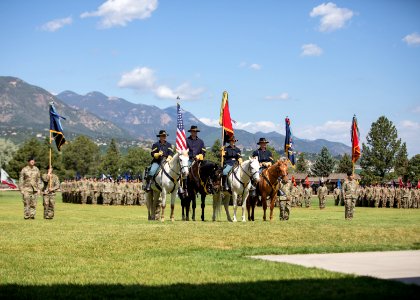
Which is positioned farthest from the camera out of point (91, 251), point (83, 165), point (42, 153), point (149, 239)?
point (83, 165)

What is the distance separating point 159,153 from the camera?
2361 centimetres

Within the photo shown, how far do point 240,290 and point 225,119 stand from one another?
18.6m

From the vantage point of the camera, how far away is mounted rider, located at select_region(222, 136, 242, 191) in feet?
78.8

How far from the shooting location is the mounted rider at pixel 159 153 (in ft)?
77.8

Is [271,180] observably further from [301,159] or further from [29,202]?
[301,159]

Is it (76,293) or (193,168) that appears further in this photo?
(193,168)

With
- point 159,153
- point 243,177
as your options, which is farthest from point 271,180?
point 159,153

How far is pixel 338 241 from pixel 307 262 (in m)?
4.23

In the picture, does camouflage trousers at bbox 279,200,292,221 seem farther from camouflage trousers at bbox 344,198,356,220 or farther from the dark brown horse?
the dark brown horse

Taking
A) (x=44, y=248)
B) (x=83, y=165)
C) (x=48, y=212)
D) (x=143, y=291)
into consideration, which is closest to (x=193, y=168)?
(x=48, y=212)

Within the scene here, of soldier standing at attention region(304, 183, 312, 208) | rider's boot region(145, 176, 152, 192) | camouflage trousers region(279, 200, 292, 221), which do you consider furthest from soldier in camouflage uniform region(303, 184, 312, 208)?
rider's boot region(145, 176, 152, 192)

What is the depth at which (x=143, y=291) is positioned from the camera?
1002 cm

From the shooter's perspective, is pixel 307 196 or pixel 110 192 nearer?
pixel 110 192

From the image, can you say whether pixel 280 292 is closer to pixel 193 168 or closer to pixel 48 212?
pixel 193 168
